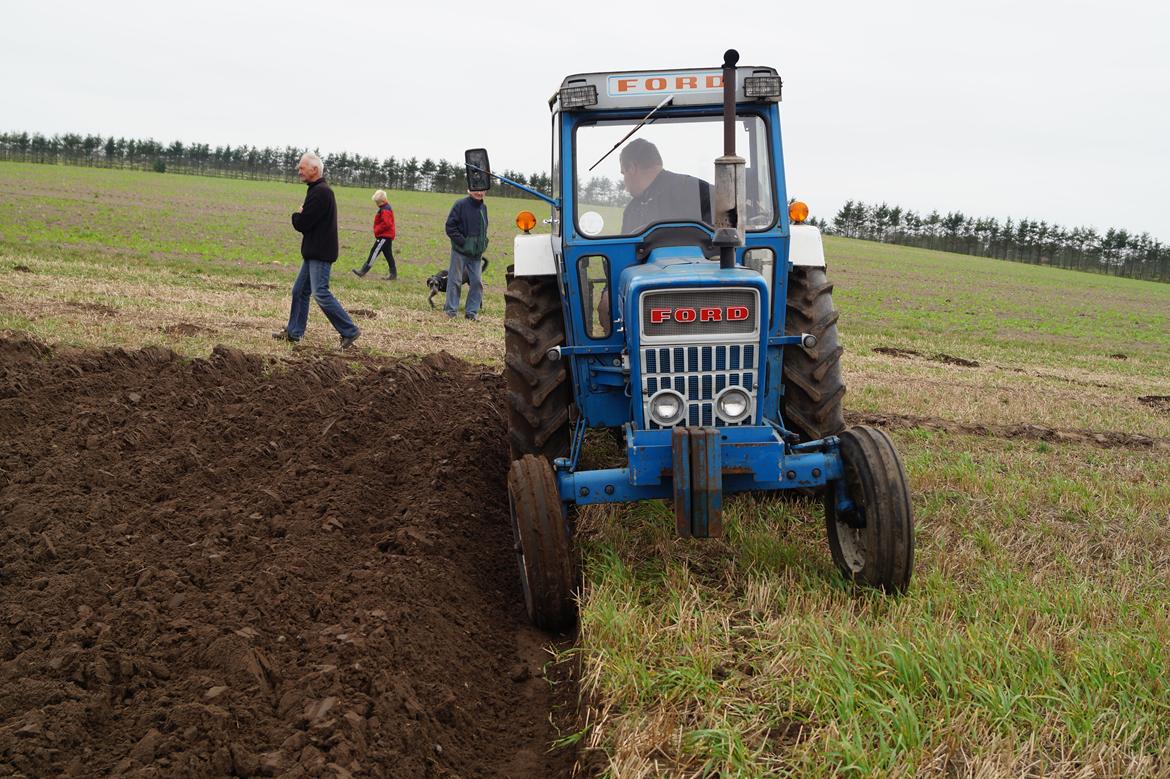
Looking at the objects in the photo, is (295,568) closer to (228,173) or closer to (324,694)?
(324,694)

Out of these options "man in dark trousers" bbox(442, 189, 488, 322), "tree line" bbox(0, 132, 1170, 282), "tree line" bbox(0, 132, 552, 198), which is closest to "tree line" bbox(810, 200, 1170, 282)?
"tree line" bbox(0, 132, 1170, 282)

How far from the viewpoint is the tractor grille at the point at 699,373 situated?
4426mm

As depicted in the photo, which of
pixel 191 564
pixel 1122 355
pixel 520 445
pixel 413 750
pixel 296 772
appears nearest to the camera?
pixel 296 772

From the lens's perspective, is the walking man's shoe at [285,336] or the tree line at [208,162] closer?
the walking man's shoe at [285,336]

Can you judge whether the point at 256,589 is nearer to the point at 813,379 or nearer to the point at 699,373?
the point at 699,373

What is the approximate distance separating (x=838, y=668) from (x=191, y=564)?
8.99 feet

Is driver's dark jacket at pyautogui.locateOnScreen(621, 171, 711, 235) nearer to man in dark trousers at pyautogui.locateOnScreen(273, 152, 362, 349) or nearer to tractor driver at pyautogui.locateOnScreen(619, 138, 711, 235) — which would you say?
tractor driver at pyautogui.locateOnScreen(619, 138, 711, 235)

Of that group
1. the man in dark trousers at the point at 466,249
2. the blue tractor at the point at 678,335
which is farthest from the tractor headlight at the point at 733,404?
the man in dark trousers at the point at 466,249

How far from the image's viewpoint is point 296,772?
284 centimetres

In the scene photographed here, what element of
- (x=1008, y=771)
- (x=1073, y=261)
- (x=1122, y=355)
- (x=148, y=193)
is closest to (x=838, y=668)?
(x=1008, y=771)

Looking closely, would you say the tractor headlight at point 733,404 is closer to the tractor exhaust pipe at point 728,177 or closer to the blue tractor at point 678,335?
the blue tractor at point 678,335

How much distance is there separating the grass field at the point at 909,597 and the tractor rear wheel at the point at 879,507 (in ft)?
0.36

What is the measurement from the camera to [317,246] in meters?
9.64

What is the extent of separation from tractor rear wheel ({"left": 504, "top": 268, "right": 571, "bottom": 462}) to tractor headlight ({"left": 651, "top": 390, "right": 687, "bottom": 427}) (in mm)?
899
